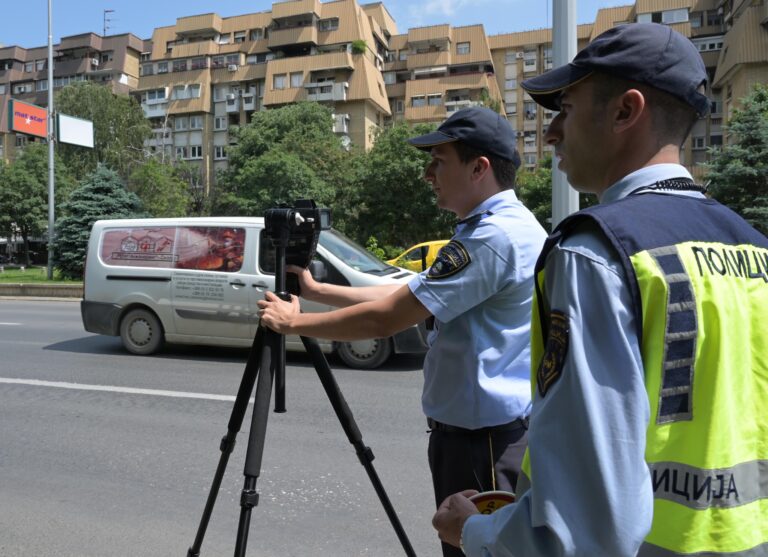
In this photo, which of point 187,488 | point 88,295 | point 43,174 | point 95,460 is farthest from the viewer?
point 43,174

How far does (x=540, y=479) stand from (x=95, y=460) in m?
4.60

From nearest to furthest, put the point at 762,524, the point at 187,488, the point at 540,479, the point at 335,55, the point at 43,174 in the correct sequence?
1. the point at 540,479
2. the point at 762,524
3. the point at 187,488
4. the point at 43,174
5. the point at 335,55

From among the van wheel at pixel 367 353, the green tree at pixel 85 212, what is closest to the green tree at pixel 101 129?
the green tree at pixel 85 212

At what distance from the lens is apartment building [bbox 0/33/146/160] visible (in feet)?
224

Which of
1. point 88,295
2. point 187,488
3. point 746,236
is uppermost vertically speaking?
point 746,236

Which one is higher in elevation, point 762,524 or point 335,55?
point 335,55

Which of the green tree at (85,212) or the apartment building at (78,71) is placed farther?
the apartment building at (78,71)

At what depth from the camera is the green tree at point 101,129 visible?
46719mm

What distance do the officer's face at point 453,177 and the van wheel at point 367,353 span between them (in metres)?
A: 5.81

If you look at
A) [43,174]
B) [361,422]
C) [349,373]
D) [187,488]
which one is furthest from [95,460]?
[43,174]

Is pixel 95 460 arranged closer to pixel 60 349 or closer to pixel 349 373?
pixel 349 373

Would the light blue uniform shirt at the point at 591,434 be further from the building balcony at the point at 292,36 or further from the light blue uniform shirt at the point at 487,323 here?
the building balcony at the point at 292,36

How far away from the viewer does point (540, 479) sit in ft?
3.12

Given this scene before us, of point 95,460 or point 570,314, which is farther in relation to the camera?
point 95,460
